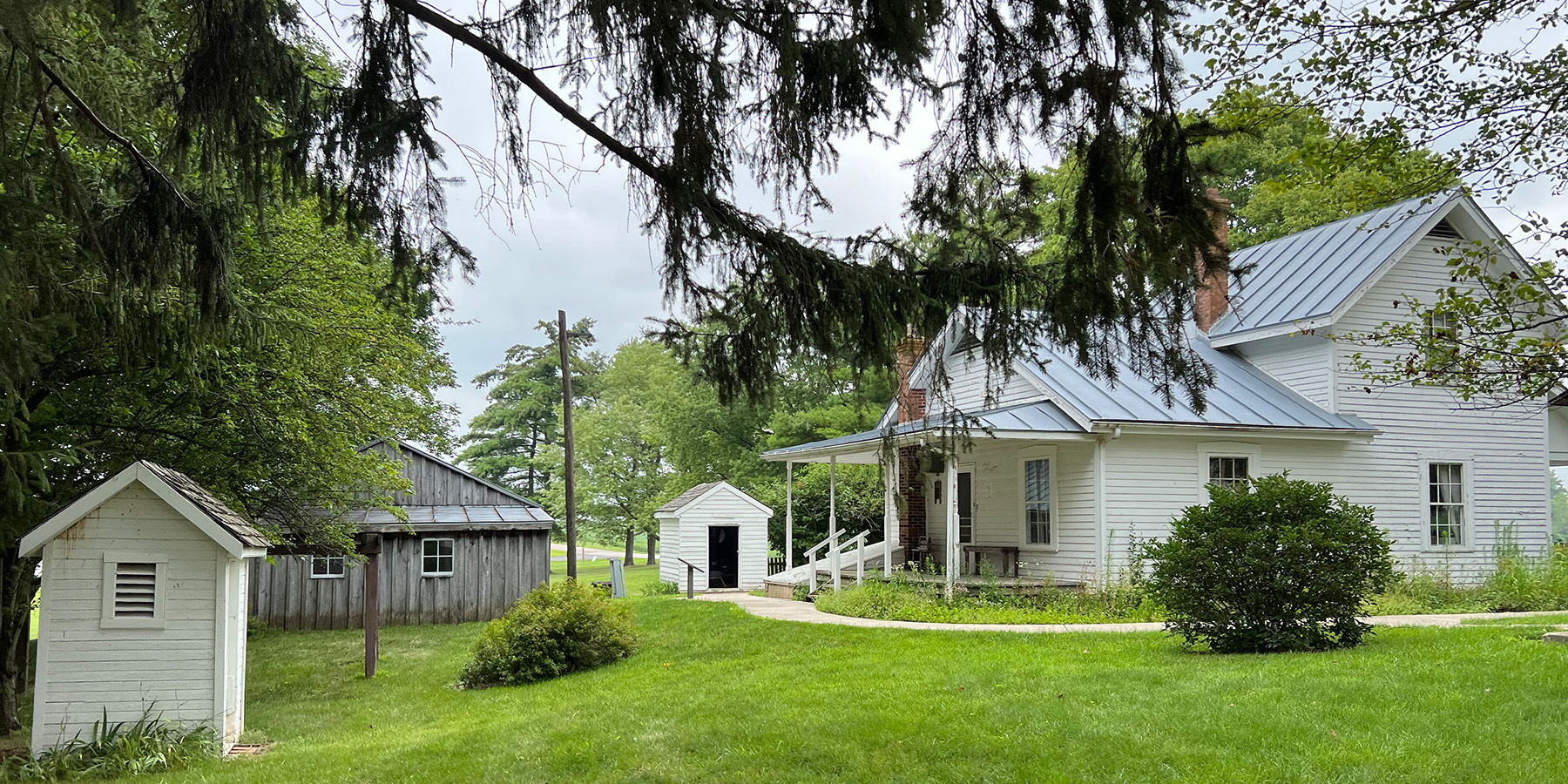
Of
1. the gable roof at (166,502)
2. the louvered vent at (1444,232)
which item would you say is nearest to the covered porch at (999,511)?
the louvered vent at (1444,232)

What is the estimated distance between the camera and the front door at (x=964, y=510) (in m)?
19.7

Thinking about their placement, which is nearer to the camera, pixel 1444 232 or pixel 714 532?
pixel 1444 232

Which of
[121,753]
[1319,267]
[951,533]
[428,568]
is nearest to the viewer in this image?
[121,753]

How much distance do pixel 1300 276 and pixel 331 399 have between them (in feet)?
50.9

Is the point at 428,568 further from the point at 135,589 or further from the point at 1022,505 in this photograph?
the point at 135,589

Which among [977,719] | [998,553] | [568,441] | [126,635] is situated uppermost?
[568,441]

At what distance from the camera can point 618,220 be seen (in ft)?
18.4

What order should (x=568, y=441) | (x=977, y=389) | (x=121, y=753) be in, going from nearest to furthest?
1. (x=121, y=753)
2. (x=977, y=389)
3. (x=568, y=441)

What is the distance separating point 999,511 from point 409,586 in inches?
485

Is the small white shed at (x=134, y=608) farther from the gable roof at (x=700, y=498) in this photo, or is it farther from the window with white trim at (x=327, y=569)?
the gable roof at (x=700, y=498)

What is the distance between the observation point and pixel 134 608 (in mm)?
10195

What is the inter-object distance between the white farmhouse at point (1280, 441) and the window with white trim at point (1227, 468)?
0.09 feet

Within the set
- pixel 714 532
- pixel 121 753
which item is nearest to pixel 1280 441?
pixel 714 532

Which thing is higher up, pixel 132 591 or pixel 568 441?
pixel 568 441
